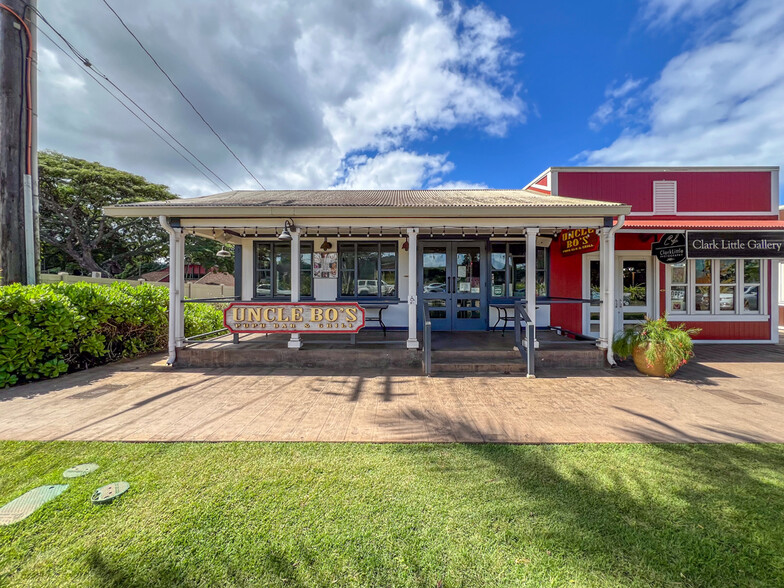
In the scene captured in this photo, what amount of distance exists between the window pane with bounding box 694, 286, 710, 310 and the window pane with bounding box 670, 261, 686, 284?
51cm

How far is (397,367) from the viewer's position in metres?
6.06

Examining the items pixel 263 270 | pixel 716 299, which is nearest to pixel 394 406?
pixel 263 270

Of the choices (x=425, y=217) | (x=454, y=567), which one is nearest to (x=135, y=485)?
(x=454, y=567)

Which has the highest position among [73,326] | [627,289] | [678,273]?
[678,273]

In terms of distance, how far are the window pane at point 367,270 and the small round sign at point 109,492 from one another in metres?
6.49

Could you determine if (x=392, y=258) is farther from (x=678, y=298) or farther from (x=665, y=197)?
(x=678, y=298)

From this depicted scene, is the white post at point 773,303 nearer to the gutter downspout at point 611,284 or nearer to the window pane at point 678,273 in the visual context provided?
the window pane at point 678,273

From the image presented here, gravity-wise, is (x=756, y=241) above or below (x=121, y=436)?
above

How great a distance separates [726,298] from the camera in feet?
27.9

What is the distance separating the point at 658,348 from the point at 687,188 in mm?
5790

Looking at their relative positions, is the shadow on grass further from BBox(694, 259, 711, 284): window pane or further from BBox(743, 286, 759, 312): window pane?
BBox(743, 286, 759, 312): window pane

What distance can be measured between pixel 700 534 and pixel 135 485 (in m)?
3.97

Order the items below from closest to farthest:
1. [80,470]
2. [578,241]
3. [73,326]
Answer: [80,470]
[73,326]
[578,241]

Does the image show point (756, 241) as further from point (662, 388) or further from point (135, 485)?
point (135, 485)
